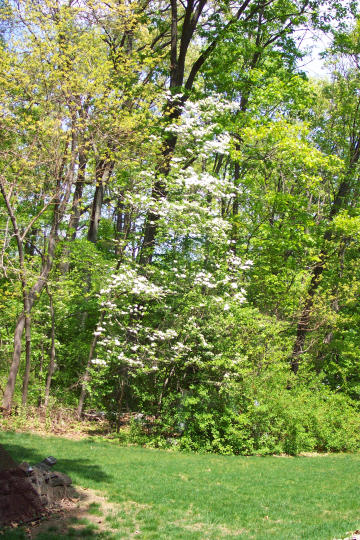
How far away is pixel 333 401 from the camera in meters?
16.8

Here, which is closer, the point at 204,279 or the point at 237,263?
the point at 204,279

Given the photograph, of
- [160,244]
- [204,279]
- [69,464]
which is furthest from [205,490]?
[160,244]

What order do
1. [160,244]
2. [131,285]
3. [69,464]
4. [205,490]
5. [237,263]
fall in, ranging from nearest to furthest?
1. [205,490]
2. [69,464]
3. [131,285]
4. [237,263]
5. [160,244]

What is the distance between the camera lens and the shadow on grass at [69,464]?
7961 millimetres

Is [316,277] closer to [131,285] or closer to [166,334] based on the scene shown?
[166,334]

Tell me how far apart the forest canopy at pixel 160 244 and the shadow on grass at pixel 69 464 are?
9.91 feet

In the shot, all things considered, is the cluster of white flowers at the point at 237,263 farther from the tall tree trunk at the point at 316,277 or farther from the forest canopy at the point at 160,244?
the tall tree trunk at the point at 316,277

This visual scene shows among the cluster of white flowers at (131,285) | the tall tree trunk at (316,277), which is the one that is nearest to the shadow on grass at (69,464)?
the cluster of white flowers at (131,285)

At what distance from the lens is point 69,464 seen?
28.1ft

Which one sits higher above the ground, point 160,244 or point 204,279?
point 160,244

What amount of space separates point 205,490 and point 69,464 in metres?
2.52

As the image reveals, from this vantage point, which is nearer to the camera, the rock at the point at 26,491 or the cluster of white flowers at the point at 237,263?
the rock at the point at 26,491

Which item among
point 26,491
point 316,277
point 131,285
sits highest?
point 316,277

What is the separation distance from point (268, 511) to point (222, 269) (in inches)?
278
